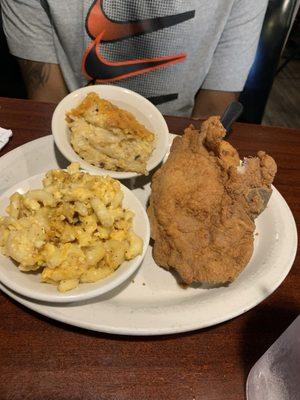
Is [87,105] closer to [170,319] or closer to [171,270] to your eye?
[171,270]

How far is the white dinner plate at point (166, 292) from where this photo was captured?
78 centimetres

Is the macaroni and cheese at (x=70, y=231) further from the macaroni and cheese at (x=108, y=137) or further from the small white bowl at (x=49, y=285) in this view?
the macaroni and cheese at (x=108, y=137)

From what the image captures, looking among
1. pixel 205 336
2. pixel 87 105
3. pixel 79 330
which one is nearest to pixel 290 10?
pixel 87 105

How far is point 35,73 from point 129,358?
127cm

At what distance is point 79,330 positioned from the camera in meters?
0.80

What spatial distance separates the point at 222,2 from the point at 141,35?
13.6 inches

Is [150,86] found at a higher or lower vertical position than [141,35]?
lower

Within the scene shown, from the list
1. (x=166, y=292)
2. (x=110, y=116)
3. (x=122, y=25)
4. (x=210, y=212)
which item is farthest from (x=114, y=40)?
(x=166, y=292)

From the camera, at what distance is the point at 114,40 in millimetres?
1428

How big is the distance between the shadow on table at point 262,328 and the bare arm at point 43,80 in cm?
125

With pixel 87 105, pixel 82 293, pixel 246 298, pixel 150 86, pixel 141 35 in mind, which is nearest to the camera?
pixel 82 293

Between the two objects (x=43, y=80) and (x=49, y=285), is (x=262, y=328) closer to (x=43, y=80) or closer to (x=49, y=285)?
(x=49, y=285)

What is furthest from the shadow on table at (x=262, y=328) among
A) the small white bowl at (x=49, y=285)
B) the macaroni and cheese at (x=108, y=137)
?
the macaroni and cheese at (x=108, y=137)

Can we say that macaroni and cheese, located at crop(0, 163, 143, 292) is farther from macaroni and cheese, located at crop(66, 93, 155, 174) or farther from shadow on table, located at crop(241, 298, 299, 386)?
shadow on table, located at crop(241, 298, 299, 386)
